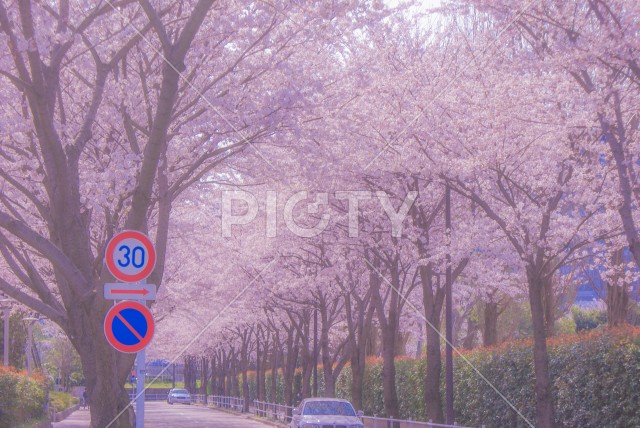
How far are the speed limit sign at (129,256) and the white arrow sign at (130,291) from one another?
0.15 metres

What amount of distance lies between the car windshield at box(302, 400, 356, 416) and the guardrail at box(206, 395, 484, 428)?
1866 mm

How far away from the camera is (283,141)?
1750 cm

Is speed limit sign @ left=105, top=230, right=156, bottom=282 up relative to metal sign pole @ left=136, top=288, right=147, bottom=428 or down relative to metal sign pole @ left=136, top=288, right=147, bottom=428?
up

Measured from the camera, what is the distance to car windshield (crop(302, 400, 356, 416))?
72.0ft

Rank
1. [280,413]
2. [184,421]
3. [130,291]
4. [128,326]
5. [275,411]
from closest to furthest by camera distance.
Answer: [128,326]
[130,291]
[280,413]
[184,421]
[275,411]

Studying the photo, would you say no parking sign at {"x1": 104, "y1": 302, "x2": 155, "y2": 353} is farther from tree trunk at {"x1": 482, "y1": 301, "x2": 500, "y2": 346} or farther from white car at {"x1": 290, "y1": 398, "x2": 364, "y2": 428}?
tree trunk at {"x1": 482, "y1": 301, "x2": 500, "y2": 346}

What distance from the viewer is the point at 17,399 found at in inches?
914

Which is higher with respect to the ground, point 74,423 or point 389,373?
point 389,373

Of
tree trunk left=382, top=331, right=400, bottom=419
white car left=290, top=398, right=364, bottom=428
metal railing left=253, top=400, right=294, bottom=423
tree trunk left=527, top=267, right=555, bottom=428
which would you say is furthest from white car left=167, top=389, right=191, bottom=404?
tree trunk left=527, top=267, right=555, bottom=428

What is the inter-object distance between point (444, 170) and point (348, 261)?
9627mm

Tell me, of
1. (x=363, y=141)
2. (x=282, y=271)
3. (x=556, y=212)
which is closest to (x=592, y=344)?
(x=556, y=212)

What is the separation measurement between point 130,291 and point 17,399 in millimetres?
14246

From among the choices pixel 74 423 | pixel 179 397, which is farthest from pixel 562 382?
pixel 179 397

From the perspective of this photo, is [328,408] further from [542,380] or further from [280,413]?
[280,413]
